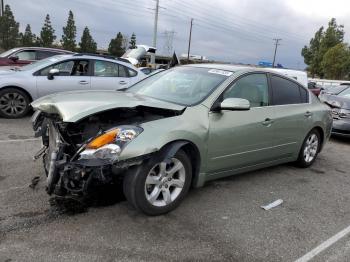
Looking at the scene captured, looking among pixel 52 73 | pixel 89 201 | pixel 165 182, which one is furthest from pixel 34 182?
pixel 52 73

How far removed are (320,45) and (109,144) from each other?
49.3 meters

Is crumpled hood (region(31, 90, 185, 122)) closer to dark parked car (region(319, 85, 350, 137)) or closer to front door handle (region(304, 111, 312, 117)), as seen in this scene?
front door handle (region(304, 111, 312, 117))

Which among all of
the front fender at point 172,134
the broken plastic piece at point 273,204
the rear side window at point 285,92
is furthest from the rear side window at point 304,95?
the front fender at point 172,134

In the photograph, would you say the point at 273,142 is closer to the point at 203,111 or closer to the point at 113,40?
the point at 203,111

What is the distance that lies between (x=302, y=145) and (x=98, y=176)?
357 centimetres

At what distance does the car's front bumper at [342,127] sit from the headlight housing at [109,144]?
263 inches

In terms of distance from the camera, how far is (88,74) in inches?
348

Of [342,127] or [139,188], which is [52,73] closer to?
[139,188]

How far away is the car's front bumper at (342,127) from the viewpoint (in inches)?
335

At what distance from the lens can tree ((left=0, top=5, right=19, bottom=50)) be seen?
5006cm

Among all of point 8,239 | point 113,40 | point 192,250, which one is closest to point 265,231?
point 192,250

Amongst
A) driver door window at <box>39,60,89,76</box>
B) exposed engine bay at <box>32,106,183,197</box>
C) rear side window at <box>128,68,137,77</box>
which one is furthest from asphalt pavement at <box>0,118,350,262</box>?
rear side window at <box>128,68,137,77</box>

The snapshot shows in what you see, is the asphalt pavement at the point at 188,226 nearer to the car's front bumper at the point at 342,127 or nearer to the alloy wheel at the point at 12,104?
the alloy wheel at the point at 12,104

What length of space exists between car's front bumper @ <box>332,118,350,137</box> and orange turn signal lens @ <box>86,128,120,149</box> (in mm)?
6864
